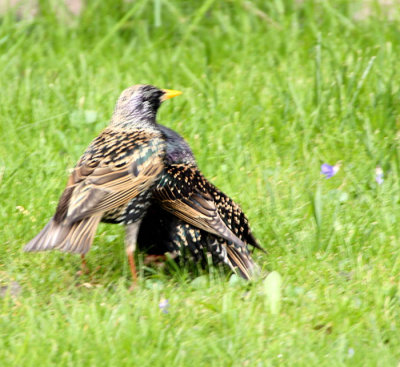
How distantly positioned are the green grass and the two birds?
17cm

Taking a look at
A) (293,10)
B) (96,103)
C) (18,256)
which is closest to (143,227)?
(18,256)

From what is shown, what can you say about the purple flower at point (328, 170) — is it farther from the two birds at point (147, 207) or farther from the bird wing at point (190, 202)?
the bird wing at point (190, 202)

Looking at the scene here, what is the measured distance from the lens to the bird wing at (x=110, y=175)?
4027mm

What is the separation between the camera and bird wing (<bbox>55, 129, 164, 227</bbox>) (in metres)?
4.03

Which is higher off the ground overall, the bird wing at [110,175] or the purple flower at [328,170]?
the bird wing at [110,175]

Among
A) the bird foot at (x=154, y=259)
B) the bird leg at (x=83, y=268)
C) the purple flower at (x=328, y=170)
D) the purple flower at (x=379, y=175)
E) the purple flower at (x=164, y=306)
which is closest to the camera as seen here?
the purple flower at (x=164, y=306)

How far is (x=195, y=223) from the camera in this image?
424 centimetres

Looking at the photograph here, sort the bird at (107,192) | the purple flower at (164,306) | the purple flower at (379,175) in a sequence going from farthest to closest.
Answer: the purple flower at (379,175) < the bird at (107,192) < the purple flower at (164,306)

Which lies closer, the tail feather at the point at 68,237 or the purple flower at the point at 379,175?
the tail feather at the point at 68,237

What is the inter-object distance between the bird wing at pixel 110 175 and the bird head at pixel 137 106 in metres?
0.35

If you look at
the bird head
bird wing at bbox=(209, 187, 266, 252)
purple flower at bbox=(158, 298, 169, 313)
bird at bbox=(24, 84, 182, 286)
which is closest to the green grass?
purple flower at bbox=(158, 298, 169, 313)

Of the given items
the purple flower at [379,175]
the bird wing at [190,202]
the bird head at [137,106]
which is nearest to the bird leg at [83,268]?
the bird wing at [190,202]

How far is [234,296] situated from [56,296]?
2.85ft

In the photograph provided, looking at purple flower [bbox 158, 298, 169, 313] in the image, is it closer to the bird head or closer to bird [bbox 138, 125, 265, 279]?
bird [bbox 138, 125, 265, 279]
